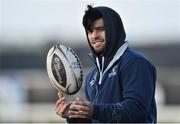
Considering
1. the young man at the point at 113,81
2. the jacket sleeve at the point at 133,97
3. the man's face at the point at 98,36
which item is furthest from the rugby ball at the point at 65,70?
the jacket sleeve at the point at 133,97

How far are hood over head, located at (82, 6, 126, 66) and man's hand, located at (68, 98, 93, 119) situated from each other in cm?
51

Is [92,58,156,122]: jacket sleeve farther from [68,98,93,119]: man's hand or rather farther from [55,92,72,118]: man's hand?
[55,92,72,118]: man's hand

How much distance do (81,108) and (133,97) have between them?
38 cm

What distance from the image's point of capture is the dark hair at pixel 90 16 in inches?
259

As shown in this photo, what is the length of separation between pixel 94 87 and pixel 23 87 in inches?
889

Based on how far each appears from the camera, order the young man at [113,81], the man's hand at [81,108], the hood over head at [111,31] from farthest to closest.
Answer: the hood over head at [111,31]
the young man at [113,81]
the man's hand at [81,108]

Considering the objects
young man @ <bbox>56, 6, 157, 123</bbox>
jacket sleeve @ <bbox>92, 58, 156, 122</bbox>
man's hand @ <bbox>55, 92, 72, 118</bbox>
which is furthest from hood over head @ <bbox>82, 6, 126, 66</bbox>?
man's hand @ <bbox>55, 92, 72, 118</bbox>

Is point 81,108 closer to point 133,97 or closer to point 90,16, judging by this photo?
point 133,97

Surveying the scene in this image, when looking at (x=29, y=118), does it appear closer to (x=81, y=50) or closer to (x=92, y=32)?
(x=92, y=32)

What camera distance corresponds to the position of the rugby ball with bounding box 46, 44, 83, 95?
6691 millimetres

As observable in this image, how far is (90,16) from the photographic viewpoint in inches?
260

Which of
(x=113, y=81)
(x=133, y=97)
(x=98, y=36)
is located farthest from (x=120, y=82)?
(x=98, y=36)

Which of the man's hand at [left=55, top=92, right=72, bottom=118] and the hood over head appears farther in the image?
the hood over head

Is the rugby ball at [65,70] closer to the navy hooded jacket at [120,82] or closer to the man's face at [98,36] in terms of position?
the navy hooded jacket at [120,82]
